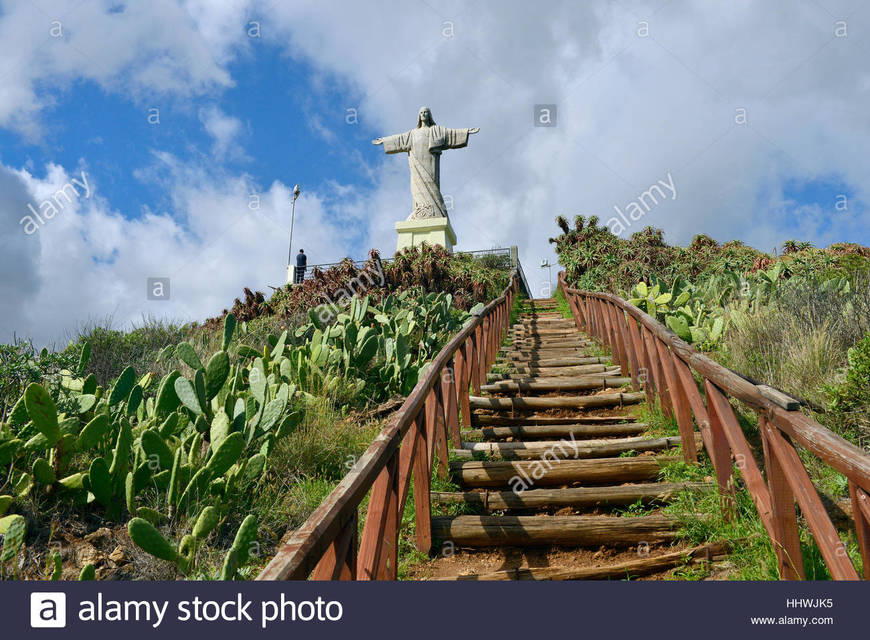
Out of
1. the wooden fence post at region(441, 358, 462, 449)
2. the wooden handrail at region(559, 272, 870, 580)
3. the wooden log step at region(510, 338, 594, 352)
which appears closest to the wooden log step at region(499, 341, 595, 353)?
the wooden log step at region(510, 338, 594, 352)

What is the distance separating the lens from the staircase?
3.59 meters

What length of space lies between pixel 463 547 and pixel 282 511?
1.29 m

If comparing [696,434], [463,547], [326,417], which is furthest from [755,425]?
[326,417]

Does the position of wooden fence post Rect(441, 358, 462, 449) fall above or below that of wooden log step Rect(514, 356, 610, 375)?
below

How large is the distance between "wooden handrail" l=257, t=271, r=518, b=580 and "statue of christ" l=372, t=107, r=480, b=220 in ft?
55.1

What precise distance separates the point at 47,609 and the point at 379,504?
1.25m

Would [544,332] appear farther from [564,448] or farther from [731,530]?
[731,530]

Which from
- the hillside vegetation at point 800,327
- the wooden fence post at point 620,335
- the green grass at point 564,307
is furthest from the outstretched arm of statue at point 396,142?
the wooden fence post at point 620,335

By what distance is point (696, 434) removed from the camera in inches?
193

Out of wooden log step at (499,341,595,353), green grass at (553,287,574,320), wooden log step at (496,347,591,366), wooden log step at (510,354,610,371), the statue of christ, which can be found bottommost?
wooden log step at (510,354,610,371)

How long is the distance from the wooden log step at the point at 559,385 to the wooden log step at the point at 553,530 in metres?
3.21

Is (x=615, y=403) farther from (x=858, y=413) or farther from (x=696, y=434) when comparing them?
(x=858, y=413)

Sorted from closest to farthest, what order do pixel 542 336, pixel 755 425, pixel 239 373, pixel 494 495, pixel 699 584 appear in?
pixel 699 584 < pixel 494 495 < pixel 755 425 < pixel 239 373 < pixel 542 336

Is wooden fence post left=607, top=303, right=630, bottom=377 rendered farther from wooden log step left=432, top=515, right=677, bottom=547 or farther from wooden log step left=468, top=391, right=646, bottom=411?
wooden log step left=432, top=515, right=677, bottom=547
